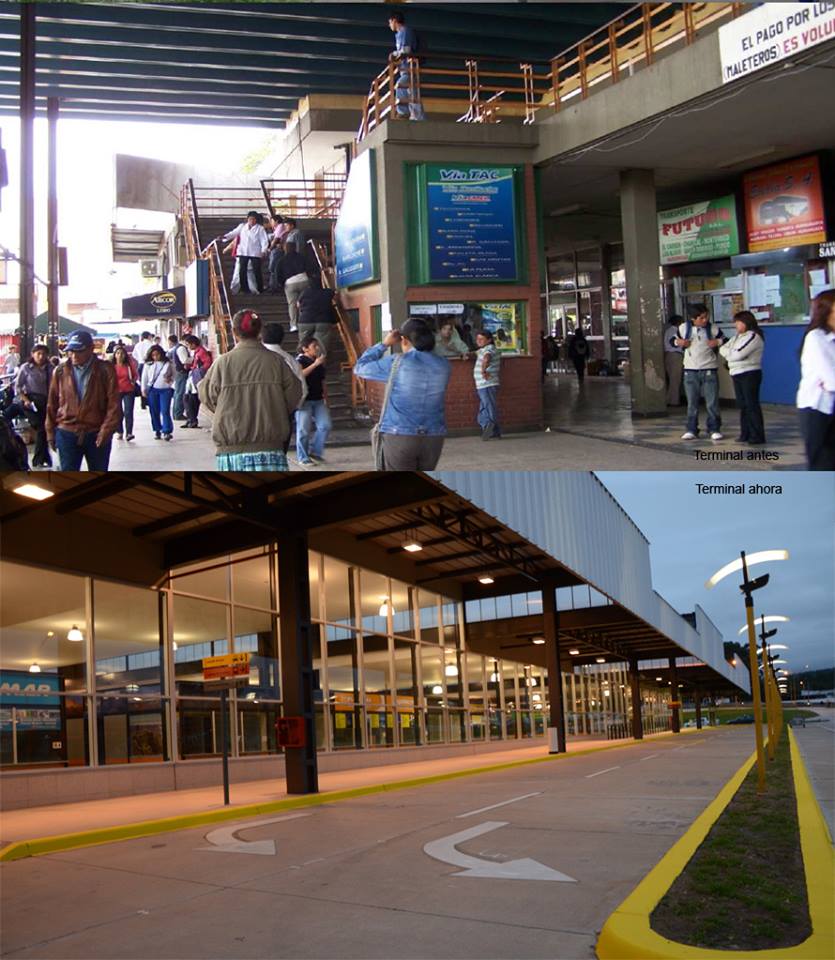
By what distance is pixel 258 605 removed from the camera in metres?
19.1

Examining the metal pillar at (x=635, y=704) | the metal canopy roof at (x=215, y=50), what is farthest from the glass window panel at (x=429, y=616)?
the metal canopy roof at (x=215, y=50)

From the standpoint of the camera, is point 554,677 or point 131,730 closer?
point 131,730

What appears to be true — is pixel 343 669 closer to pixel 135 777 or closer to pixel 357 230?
pixel 135 777

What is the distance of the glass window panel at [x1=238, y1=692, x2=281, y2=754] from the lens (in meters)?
18.4

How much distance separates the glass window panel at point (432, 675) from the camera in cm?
2609

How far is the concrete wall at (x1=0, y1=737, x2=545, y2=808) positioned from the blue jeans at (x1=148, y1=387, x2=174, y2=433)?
392 inches

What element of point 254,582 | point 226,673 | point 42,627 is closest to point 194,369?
point 226,673

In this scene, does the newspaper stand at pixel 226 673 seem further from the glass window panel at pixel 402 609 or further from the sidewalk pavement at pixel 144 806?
the glass window panel at pixel 402 609

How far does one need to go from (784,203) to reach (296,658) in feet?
32.1

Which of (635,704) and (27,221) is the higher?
(27,221)

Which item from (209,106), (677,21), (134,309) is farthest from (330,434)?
(677,21)

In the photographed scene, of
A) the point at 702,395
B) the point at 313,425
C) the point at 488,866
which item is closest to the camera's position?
the point at 313,425

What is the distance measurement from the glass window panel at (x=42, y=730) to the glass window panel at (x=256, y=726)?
12.7ft

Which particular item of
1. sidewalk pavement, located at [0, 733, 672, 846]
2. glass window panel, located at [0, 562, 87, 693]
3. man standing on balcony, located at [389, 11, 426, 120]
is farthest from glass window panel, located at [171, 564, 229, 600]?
man standing on balcony, located at [389, 11, 426, 120]
